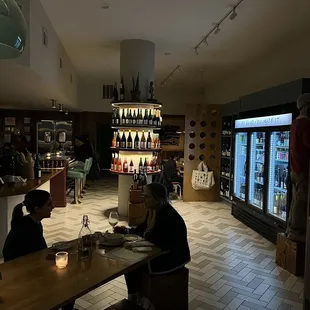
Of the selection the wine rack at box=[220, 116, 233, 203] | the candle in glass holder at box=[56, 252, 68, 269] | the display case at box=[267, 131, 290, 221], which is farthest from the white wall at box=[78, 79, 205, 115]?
the candle in glass holder at box=[56, 252, 68, 269]

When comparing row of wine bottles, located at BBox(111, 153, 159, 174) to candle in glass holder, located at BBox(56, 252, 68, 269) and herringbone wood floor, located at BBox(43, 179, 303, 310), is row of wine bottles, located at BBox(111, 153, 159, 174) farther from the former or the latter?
candle in glass holder, located at BBox(56, 252, 68, 269)

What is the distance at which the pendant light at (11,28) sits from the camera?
4.28ft

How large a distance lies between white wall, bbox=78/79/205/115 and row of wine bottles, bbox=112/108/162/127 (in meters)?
5.01

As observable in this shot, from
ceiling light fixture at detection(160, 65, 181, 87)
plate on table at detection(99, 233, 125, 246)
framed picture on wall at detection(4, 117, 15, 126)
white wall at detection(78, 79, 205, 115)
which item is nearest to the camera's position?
plate on table at detection(99, 233, 125, 246)

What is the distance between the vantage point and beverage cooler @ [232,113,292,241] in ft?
15.9

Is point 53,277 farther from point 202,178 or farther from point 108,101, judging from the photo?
point 108,101

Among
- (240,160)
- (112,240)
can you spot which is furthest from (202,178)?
(112,240)

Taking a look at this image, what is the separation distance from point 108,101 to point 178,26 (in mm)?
6231

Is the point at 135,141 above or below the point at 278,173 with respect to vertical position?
above

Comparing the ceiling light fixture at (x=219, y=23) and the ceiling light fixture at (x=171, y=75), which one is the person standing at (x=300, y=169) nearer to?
the ceiling light fixture at (x=219, y=23)

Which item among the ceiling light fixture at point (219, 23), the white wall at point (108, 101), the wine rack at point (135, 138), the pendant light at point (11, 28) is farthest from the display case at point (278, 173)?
the white wall at point (108, 101)

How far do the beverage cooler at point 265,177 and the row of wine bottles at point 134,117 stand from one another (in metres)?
1.75

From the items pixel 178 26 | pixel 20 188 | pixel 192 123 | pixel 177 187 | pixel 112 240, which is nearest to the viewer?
pixel 112 240

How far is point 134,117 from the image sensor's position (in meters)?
5.96
